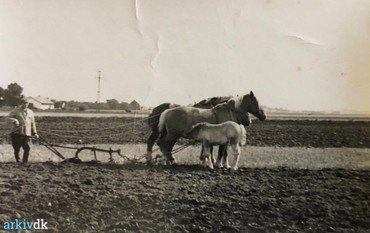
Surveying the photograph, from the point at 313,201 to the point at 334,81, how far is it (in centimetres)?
57

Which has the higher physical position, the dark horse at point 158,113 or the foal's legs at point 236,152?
the dark horse at point 158,113

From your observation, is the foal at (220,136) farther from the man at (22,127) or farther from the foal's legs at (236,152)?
the man at (22,127)

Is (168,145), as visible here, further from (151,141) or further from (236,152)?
(236,152)

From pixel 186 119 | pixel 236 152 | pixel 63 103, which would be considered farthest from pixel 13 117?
pixel 236 152

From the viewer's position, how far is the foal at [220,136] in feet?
7.16

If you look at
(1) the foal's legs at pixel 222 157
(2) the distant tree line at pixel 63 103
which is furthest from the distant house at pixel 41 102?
(1) the foal's legs at pixel 222 157

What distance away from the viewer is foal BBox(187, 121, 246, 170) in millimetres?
2182

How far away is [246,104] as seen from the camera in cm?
221

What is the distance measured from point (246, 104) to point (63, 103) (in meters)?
0.88

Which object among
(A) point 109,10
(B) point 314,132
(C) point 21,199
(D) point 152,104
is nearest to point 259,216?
(B) point 314,132

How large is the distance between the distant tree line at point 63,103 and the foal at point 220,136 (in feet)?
1.06

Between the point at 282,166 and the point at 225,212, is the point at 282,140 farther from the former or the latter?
the point at 225,212

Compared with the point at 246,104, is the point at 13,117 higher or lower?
lower

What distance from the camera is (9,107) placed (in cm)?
219
